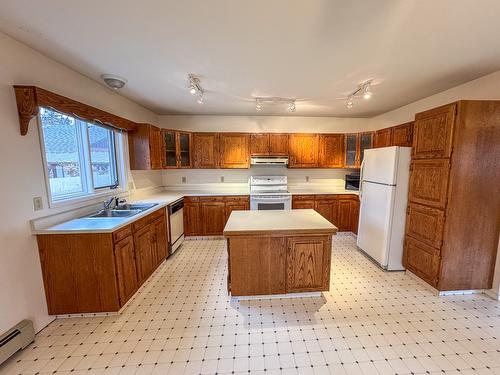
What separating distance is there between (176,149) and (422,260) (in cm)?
406

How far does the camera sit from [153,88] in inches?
110

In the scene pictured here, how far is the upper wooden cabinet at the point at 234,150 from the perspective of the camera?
4199 mm

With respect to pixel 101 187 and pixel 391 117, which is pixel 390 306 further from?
pixel 101 187

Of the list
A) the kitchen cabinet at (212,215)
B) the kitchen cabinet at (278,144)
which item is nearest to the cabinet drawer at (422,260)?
the kitchen cabinet at (278,144)

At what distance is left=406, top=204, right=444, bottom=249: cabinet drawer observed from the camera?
7.55 ft

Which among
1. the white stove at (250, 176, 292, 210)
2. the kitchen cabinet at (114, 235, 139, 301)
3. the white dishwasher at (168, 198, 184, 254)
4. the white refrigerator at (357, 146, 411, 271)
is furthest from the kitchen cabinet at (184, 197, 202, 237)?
the white refrigerator at (357, 146, 411, 271)

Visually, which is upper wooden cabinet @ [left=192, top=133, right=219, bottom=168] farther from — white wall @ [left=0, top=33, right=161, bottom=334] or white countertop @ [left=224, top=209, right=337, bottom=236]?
white wall @ [left=0, top=33, right=161, bottom=334]

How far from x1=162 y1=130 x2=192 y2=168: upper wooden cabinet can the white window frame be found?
735 mm

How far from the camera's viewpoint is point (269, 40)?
1.70 m

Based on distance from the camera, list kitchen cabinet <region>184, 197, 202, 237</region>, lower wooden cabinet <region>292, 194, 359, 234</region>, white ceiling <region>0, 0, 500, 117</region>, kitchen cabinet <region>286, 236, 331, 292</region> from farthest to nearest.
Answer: lower wooden cabinet <region>292, 194, 359, 234</region>
kitchen cabinet <region>184, 197, 202, 237</region>
kitchen cabinet <region>286, 236, 331, 292</region>
white ceiling <region>0, 0, 500, 117</region>

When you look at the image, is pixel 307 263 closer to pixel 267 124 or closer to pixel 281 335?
pixel 281 335

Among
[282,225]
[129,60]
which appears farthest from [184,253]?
[129,60]

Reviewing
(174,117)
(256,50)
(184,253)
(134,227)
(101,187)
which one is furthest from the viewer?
(174,117)

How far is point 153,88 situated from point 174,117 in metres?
1.58
